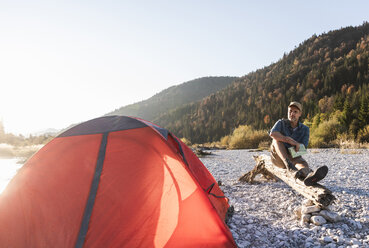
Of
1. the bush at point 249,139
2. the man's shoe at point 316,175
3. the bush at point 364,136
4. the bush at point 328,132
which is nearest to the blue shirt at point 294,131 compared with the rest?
the man's shoe at point 316,175

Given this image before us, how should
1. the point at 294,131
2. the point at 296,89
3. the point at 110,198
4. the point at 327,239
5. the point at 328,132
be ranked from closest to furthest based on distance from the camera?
the point at 110,198
the point at 327,239
the point at 294,131
the point at 328,132
the point at 296,89

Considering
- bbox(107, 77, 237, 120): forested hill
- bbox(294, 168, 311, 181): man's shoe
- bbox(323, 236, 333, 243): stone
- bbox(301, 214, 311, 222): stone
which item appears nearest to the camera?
bbox(323, 236, 333, 243): stone

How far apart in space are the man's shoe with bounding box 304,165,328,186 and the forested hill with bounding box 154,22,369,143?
21244mm

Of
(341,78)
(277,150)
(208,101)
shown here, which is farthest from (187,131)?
(277,150)

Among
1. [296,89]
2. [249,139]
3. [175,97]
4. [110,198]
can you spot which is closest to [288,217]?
[110,198]

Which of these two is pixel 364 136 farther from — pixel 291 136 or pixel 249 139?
pixel 291 136

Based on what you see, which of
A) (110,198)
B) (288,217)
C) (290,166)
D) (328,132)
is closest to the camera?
(110,198)

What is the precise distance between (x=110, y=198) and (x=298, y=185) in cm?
300

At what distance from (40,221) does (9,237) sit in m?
0.37

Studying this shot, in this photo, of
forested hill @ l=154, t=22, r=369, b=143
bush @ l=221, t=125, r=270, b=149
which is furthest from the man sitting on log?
forested hill @ l=154, t=22, r=369, b=143

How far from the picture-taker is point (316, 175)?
3119mm

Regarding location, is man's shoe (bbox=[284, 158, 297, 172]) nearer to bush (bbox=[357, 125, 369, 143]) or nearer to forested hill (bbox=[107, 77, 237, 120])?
bush (bbox=[357, 125, 369, 143])

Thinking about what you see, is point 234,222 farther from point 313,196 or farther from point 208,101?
point 208,101

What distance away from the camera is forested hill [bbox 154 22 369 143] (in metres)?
39.6
